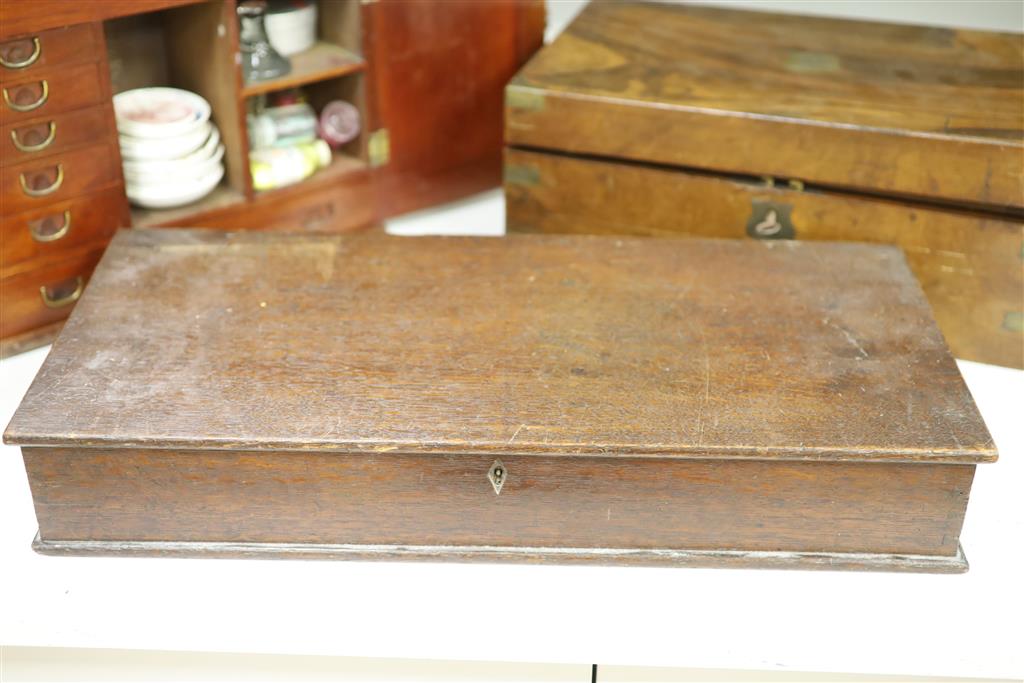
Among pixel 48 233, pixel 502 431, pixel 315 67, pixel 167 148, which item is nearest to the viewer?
pixel 502 431

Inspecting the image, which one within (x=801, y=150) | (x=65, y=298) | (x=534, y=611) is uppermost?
(x=801, y=150)

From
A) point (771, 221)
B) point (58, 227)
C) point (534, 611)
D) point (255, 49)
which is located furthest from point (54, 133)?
point (771, 221)

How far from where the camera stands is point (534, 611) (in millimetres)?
1523

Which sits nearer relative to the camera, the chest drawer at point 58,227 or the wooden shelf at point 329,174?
the chest drawer at point 58,227

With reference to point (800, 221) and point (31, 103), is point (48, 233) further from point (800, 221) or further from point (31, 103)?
point (800, 221)

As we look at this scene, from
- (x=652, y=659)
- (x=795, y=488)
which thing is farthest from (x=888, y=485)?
(x=652, y=659)

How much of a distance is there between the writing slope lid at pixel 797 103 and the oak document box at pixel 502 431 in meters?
0.29

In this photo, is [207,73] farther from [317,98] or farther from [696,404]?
[696,404]

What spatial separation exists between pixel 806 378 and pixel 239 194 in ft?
3.34

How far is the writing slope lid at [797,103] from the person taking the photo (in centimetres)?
190

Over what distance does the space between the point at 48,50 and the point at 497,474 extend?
2.95 ft

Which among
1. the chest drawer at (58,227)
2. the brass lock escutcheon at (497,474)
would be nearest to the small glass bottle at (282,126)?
the chest drawer at (58,227)

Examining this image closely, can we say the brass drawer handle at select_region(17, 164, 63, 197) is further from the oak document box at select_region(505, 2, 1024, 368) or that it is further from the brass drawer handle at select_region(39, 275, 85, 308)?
the oak document box at select_region(505, 2, 1024, 368)

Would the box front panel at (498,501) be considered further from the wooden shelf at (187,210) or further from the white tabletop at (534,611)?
the wooden shelf at (187,210)
